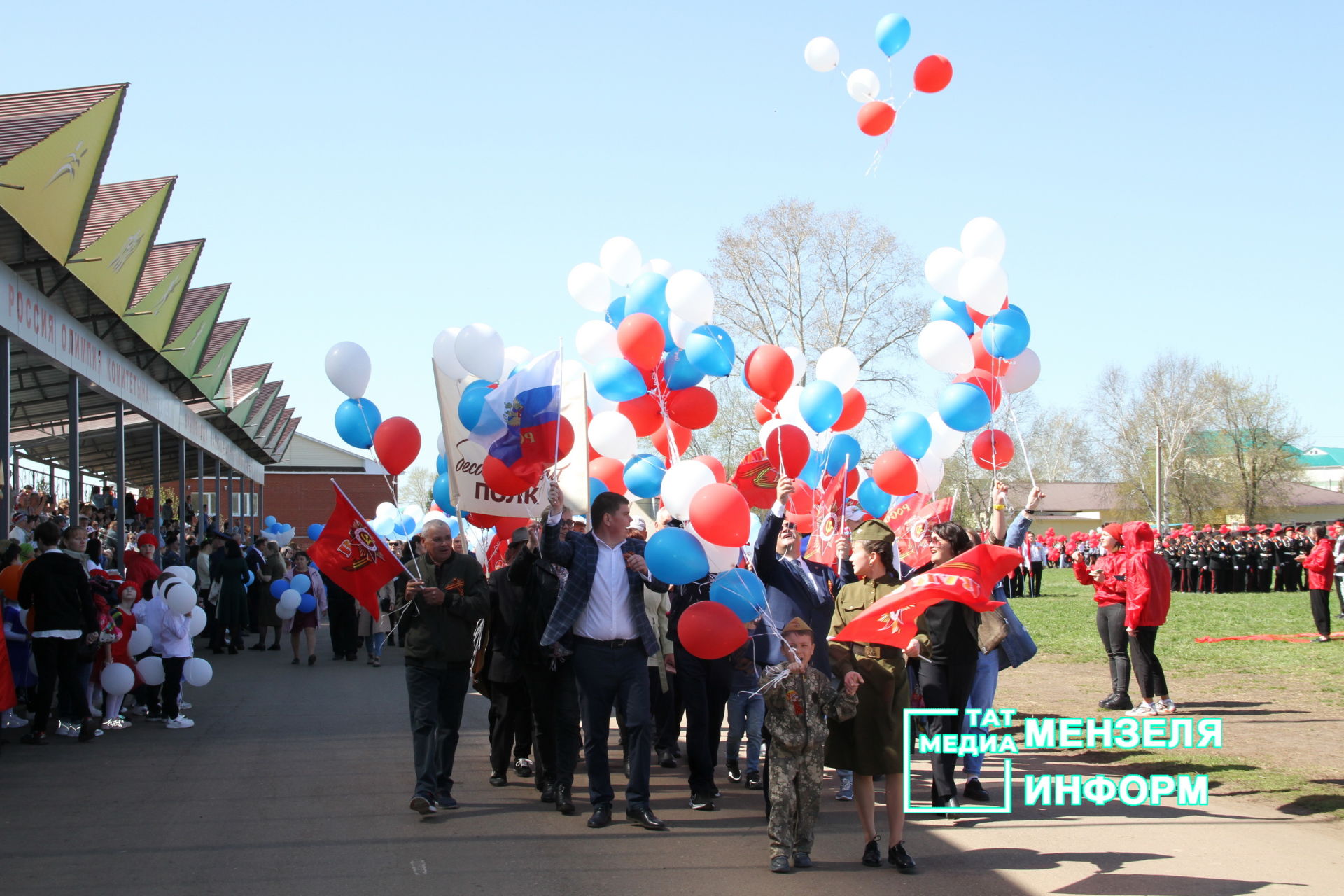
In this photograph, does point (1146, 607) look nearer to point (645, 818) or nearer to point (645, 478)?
point (645, 478)

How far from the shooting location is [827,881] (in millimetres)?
5688

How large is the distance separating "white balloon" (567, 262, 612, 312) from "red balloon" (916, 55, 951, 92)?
10.9 feet

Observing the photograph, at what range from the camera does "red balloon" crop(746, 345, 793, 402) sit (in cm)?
891

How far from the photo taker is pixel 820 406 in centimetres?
870

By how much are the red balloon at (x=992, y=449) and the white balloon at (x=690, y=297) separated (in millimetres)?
2344

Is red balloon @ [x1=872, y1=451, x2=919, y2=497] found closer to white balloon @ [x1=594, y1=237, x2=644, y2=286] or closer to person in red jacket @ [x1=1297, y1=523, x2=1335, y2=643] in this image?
white balloon @ [x1=594, y1=237, x2=644, y2=286]

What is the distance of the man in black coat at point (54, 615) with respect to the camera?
9.71 m

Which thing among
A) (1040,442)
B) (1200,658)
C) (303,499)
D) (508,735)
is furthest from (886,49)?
(1040,442)

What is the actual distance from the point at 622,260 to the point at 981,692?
5.19 metres

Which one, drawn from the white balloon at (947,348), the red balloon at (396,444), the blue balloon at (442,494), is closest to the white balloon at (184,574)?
the blue balloon at (442,494)

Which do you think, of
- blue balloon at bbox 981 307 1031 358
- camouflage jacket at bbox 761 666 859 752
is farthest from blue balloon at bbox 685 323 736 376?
camouflage jacket at bbox 761 666 859 752

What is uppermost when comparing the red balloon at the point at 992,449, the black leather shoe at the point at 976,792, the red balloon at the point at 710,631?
the red balloon at the point at 992,449

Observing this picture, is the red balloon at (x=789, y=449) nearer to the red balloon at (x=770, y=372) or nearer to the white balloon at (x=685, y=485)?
the red balloon at (x=770, y=372)

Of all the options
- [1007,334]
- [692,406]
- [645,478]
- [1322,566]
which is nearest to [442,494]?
[645,478]
